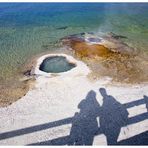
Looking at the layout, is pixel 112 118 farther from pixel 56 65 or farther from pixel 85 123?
pixel 56 65

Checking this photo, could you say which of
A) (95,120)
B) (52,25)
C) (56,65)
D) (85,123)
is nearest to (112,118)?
(95,120)

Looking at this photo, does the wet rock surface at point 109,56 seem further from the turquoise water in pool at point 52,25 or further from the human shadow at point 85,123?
the human shadow at point 85,123

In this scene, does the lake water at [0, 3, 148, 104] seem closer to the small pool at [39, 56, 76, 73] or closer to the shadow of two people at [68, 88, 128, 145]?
the small pool at [39, 56, 76, 73]

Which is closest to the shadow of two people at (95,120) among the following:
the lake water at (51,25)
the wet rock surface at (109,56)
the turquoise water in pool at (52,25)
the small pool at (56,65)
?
the wet rock surface at (109,56)

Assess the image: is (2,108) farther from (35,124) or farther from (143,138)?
(143,138)

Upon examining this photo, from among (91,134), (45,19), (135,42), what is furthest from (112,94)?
(45,19)

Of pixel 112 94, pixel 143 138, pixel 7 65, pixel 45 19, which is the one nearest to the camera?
pixel 143 138
